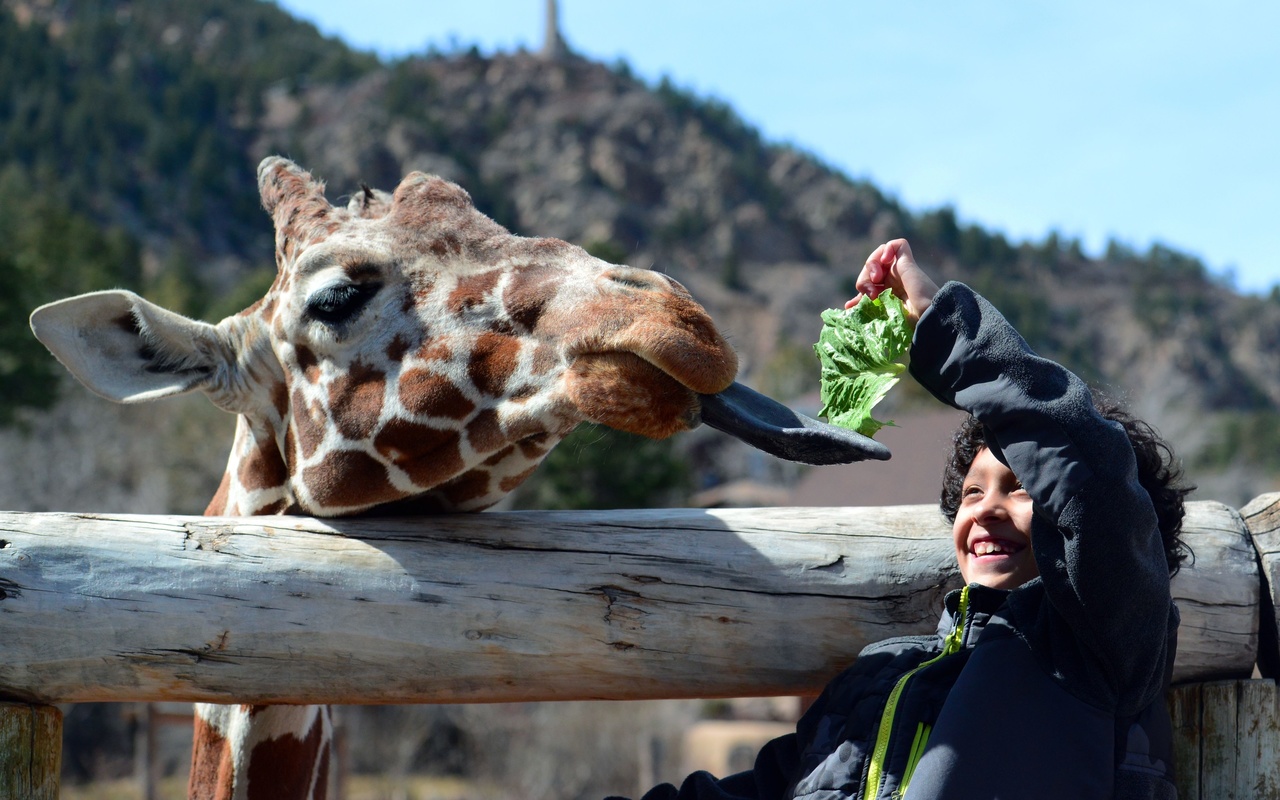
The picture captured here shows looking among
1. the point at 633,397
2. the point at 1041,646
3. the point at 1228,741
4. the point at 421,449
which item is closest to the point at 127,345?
the point at 421,449

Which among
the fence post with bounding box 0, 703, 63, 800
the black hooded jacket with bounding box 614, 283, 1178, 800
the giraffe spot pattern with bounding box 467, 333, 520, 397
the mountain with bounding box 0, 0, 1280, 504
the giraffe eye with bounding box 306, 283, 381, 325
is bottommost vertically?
the fence post with bounding box 0, 703, 63, 800

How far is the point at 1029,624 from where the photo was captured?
7.09 feet

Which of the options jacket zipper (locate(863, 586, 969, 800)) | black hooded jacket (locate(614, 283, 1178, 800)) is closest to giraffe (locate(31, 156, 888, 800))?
black hooded jacket (locate(614, 283, 1178, 800))

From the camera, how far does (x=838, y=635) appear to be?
2.49 m

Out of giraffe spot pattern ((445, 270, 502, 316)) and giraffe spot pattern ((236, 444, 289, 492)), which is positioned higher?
giraffe spot pattern ((445, 270, 502, 316))

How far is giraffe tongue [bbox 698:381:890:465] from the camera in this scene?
6.93 ft

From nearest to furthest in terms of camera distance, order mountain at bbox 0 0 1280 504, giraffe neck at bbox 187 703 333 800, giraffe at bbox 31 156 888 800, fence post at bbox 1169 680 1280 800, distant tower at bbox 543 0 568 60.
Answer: giraffe at bbox 31 156 888 800 < fence post at bbox 1169 680 1280 800 < giraffe neck at bbox 187 703 333 800 < mountain at bbox 0 0 1280 504 < distant tower at bbox 543 0 568 60

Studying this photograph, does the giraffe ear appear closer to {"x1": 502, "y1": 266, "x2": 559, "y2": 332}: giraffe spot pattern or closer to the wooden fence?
the wooden fence

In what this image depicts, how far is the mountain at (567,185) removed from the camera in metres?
53.4

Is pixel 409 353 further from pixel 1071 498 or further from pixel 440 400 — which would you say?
pixel 1071 498

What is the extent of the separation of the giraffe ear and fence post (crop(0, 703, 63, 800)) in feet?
2.34

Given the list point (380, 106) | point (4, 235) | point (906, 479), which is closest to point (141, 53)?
point (380, 106)

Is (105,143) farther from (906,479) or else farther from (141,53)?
(906,479)

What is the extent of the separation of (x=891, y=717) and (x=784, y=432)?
60 centimetres
